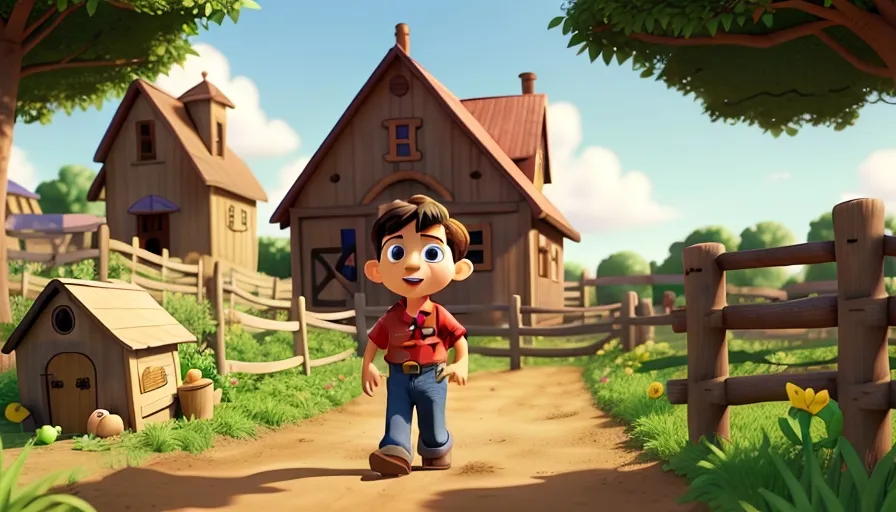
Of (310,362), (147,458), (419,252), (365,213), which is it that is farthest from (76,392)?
(365,213)

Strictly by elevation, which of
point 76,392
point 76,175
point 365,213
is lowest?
point 76,392

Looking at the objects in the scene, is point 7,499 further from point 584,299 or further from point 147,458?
point 584,299

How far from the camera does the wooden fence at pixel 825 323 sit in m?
4.48

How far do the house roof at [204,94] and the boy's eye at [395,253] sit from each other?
18.6 meters

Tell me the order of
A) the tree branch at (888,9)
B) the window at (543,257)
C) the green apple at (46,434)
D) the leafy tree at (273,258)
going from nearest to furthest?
1. the green apple at (46,434)
2. the tree branch at (888,9)
3. the window at (543,257)
4. the leafy tree at (273,258)

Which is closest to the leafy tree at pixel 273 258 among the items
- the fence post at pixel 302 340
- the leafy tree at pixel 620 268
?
the leafy tree at pixel 620 268

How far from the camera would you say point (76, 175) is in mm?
41219

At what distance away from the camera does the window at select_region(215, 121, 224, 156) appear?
891 inches

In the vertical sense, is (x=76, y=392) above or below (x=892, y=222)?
below

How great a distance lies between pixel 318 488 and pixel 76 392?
9.42ft

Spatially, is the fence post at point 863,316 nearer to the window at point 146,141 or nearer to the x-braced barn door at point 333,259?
the x-braced barn door at point 333,259

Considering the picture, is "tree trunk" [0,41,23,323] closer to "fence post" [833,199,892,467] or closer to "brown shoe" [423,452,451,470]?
"brown shoe" [423,452,451,470]

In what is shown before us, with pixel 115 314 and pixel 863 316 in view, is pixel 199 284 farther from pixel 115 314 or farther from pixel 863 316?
pixel 863 316

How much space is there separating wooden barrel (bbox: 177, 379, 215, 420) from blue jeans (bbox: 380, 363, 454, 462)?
2602 mm
